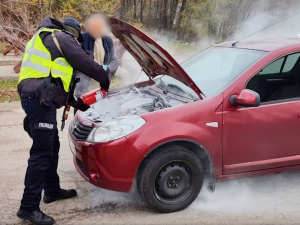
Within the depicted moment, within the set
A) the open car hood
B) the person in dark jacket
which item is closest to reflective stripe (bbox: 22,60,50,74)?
the open car hood

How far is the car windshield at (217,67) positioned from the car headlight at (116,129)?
29.8 inches

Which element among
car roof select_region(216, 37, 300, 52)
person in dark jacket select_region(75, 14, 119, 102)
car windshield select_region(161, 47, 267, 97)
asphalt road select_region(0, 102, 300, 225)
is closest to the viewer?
asphalt road select_region(0, 102, 300, 225)

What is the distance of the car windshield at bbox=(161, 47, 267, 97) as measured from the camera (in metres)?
3.62

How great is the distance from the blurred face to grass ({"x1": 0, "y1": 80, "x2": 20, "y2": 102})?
4.80 meters

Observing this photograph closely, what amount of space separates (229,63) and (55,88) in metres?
1.87

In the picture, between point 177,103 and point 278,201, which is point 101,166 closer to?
point 177,103

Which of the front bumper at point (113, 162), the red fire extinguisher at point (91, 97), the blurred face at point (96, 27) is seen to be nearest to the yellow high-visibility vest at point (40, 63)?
the red fire extinguisher at point (91, 97)

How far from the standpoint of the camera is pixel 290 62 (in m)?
4.02

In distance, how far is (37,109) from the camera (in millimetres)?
3090

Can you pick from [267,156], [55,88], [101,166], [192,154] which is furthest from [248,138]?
[55,88]

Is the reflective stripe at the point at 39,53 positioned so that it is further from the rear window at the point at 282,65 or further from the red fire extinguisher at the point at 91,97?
the rear window at the point at 282,65

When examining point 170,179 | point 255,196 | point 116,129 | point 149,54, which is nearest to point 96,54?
point 149,54

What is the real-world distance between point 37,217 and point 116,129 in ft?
3.35

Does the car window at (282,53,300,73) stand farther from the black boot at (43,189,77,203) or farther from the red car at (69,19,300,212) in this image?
the black boot at (43,189,77,203)
